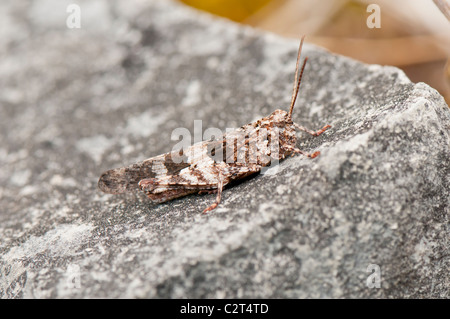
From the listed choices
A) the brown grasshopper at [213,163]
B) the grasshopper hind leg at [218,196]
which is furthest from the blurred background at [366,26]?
the grasshopper hind leg at [218,196]

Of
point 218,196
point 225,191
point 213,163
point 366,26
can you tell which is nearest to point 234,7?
point 366,26

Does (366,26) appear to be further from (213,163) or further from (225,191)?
(225,191)

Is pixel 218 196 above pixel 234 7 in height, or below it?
below

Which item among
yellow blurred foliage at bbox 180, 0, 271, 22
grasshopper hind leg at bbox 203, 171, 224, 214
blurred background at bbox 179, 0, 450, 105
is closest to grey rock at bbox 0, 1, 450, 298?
grasshopper hind leg at bbox 203, 171, 224, 214

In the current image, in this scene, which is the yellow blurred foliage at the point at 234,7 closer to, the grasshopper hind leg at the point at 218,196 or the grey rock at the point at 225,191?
the grey rock at the point at 225,191

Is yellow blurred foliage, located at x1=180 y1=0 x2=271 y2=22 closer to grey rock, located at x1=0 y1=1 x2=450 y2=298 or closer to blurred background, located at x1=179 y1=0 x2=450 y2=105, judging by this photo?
blurred background, located at x1=179 y1=0 x2=450 y2=105
